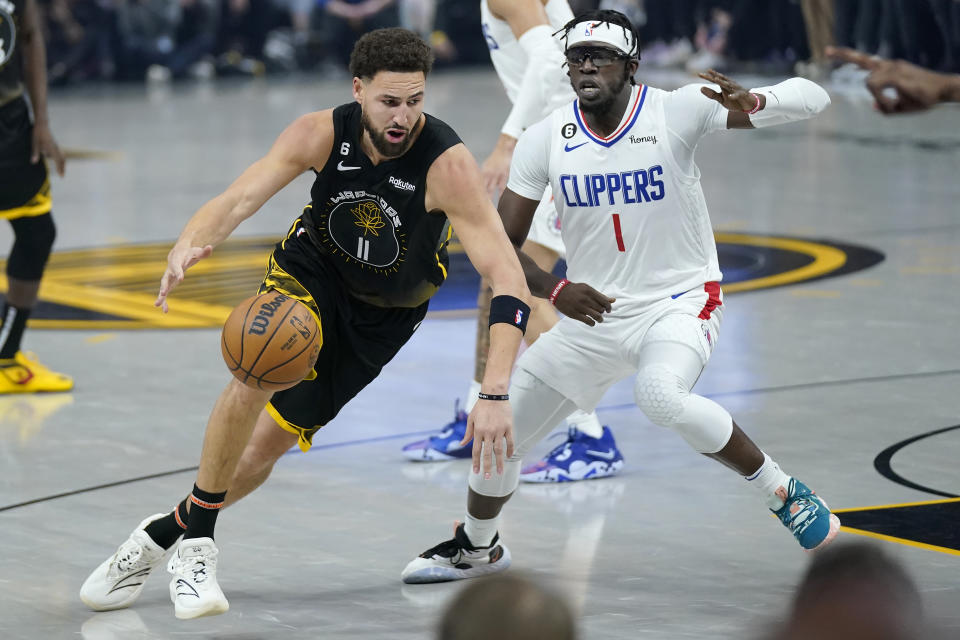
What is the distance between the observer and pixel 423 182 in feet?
15.9

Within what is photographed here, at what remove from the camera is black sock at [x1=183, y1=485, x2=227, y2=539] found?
183 inches

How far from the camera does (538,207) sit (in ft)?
20.8

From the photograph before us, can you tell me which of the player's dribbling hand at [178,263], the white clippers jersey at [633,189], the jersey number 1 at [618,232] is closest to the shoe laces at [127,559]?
the player's dribbling hand at [178,263]

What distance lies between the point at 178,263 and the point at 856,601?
9.71 ft

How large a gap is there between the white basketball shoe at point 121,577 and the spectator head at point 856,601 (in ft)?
10.0

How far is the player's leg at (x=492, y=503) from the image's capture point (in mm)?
5039

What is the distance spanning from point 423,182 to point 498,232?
323mm

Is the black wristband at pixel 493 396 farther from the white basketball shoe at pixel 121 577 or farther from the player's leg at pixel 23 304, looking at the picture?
the player's leg at pixel 23 304

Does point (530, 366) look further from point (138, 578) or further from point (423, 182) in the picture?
point (138, 578)

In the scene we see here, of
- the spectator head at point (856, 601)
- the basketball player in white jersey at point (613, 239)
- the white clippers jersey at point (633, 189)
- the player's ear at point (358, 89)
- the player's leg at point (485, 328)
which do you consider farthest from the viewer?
the player's leg at point (485, 328)

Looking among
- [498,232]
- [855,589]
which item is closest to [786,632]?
[855,589]

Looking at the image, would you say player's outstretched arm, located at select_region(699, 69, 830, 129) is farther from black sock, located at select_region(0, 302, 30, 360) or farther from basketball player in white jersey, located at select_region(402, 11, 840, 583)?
black sock, located at select_region(0, 302, 30, 360)

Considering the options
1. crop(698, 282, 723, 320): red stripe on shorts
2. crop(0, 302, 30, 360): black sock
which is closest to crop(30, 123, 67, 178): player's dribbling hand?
crop(0, 302, 30, 360): black sock

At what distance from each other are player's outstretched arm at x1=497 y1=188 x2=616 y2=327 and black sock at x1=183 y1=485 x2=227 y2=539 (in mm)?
1200
